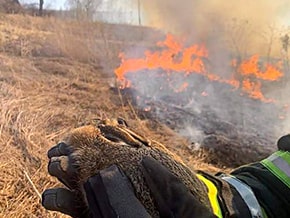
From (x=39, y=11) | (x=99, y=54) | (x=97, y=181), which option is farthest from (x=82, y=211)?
(x=39, y=11)

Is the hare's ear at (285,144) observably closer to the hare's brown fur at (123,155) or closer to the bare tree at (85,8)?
the hare's brown fur at (123,155)

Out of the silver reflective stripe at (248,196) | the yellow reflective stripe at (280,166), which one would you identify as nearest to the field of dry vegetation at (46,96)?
the silver reflective stripe at (248,196)

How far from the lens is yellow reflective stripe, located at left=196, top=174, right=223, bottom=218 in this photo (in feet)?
3.71

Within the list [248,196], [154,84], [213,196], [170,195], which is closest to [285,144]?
[248,196]

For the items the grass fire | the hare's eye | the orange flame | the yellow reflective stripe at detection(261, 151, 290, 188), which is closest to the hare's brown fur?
the hare's eye

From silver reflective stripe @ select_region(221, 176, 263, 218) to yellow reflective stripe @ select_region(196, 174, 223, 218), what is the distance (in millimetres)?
102

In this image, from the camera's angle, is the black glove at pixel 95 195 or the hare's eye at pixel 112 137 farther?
the hare's eye at pixel 112 137

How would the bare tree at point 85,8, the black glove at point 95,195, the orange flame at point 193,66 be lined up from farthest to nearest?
the bare tree at point 85,8 → the orange flame at point 193,66 → the black glove at point 95,195

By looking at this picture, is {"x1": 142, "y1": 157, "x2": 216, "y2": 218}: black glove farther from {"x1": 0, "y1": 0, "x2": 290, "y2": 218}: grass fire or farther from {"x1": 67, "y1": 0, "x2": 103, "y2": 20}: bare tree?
{"x1": 67, "y1": 0, "x2": 103, "y2": 20}: bare tree

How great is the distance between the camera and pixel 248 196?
4.07 ft

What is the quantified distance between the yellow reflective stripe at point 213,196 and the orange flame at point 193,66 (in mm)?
9928

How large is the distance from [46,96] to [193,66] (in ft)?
19.7

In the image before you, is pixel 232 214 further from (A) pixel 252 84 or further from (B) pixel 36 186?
(A) pixel 252 84

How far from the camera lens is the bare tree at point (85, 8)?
16922 millimetres
